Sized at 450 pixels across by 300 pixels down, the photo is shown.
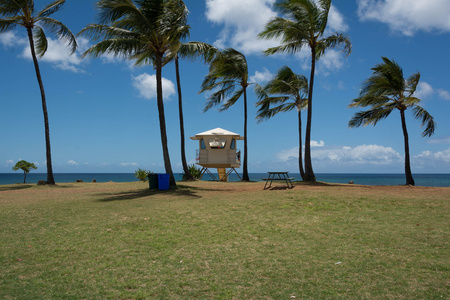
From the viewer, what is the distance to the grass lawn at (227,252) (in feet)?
13.5

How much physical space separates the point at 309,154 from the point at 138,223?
13.1m

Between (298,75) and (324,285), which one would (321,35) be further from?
(324,285)

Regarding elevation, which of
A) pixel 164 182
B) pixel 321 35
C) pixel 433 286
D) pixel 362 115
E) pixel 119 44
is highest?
pixel 321 35

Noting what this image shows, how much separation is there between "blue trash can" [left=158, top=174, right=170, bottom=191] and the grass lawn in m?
4.71

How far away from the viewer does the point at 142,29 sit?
48.2 feet

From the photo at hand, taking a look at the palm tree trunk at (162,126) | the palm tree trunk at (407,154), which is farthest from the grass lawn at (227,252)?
the palm tree trunk at (407,154)

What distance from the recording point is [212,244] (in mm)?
6020

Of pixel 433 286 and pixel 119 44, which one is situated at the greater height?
pixel 119 44

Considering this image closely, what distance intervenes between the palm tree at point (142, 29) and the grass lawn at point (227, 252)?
7.64 metres

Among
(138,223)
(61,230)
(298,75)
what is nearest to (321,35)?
(298,75)

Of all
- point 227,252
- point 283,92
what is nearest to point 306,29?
point 283,92

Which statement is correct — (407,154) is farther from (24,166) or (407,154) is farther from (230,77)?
(24,166)

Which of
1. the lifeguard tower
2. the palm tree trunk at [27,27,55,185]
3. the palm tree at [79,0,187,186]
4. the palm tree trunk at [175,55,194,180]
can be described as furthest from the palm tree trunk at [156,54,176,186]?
the lifeguard tower

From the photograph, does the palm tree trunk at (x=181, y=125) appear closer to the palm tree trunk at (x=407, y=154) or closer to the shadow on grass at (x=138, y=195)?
the shadow on grass at (x=138, y=195)
